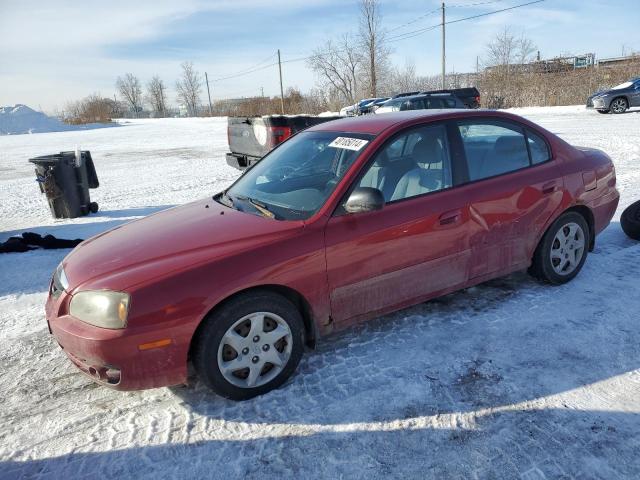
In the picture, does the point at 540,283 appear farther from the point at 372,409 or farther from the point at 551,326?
the point at 372,409

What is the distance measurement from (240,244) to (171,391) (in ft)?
3.58

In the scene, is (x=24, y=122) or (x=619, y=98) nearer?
(x=619, y=98)

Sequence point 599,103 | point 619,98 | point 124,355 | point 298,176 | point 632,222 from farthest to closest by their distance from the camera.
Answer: point 599,103, point 619,98, point 632,222, point 298,176, point 124,355

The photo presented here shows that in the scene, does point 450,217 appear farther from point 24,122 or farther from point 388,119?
point 24,122

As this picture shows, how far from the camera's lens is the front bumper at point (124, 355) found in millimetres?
2480

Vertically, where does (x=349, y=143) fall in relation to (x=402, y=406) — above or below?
above

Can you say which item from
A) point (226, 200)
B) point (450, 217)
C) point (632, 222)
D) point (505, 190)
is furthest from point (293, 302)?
point (632, 222)

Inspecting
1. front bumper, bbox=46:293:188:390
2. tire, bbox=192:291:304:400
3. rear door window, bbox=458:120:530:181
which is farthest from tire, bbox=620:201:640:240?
front bumper, bbox=46:293:188:390

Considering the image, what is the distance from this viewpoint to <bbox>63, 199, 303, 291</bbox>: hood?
104 inches

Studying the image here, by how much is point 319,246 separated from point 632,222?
4.02 m

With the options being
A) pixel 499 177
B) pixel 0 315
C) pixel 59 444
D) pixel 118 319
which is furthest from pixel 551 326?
pixel 0 315

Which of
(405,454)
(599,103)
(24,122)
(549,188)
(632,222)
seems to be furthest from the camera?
(24,122)

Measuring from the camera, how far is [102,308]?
8.34ft

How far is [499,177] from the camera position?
3.67 metres
